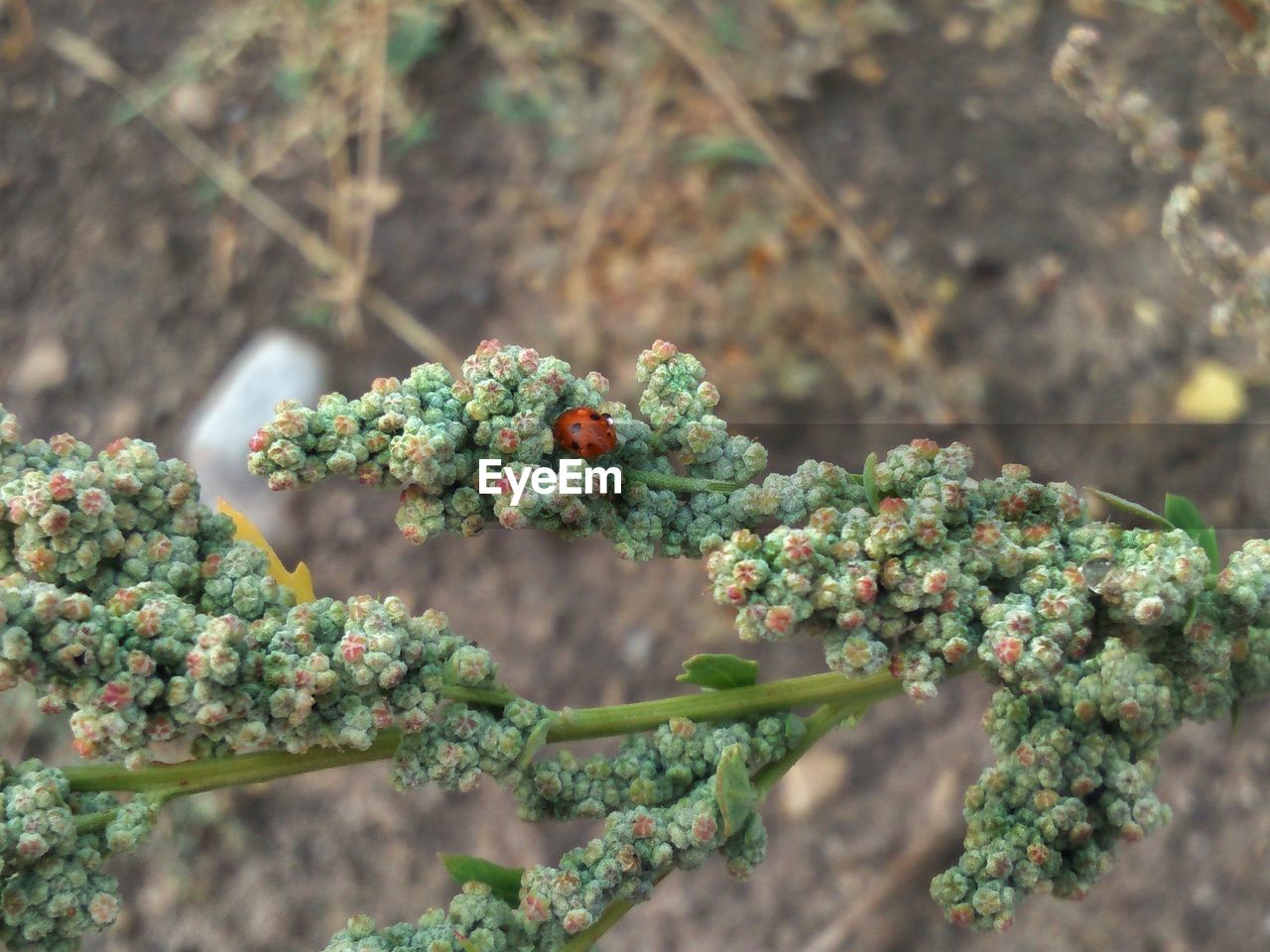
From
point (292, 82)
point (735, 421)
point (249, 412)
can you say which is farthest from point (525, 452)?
point (292, 82)

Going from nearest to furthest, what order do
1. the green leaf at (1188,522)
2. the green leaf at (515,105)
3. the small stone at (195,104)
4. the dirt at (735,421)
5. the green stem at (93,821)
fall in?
1. the green stem at (93,821)
2. the green leaf at (1188,522)
3. the dirt at (735,421)
4. the green leaf at (515,105)
5. the small stone at (195,104)

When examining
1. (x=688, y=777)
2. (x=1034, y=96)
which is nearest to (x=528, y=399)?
(x=688, y=777)

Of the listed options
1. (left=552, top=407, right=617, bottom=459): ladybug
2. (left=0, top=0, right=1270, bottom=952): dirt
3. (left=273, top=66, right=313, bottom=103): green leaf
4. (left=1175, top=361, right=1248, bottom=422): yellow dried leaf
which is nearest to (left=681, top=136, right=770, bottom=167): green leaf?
(left=0, top=0, right=1270, bottom=952): dirt

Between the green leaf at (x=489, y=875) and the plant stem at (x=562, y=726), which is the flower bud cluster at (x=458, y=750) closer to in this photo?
the plant stem at (x=562, y=726)

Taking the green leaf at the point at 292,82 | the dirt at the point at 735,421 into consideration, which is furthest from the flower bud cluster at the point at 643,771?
the green leaf at the point at 292,82

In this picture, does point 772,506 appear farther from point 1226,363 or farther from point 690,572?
point 1226,363

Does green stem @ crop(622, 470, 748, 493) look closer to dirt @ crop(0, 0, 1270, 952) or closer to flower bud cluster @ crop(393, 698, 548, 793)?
flower bud cluster @ crop(393, 698, 548, 793)
